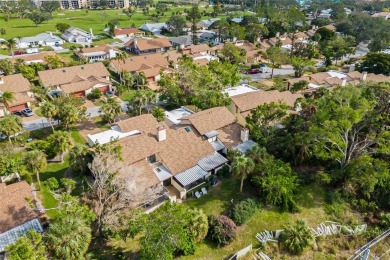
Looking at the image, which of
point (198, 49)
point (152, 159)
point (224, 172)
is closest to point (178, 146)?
point (152, 159)

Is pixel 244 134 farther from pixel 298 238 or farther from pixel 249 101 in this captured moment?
pixel 298 238

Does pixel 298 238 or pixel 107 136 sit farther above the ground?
pixel 107 136

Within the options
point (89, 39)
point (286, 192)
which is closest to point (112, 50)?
point (89, 39)

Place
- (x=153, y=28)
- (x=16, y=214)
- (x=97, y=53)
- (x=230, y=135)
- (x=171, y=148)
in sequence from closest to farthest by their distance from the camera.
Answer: (x=16, y=214) → (x=171, y=148) → (x=230, y=135) → (x=97, y=53) → (x=153, y=28)

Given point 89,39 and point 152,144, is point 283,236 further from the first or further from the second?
point 89,39

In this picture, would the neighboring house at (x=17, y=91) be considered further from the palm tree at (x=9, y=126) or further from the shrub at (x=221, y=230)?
the shrub at (x=221, y=230)
